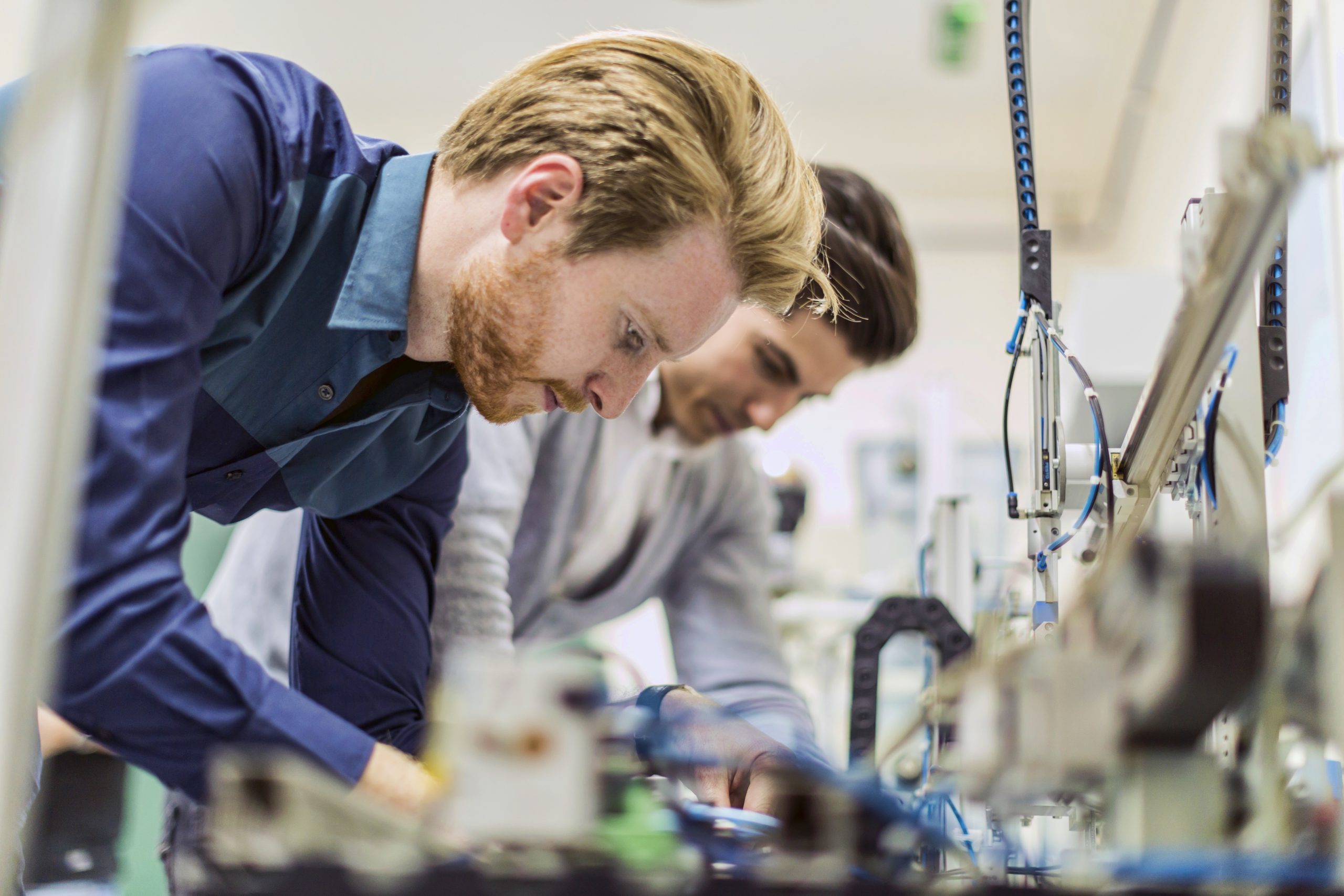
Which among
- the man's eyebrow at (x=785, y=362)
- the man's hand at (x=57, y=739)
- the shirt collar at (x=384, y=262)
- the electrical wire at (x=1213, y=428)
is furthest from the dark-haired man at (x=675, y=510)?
the electrical wire at (x=1213, y=428)

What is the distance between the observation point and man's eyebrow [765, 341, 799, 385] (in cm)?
Result: 178

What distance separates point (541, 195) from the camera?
1.00 meters

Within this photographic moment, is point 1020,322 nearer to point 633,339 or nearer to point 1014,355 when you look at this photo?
point 1014,355

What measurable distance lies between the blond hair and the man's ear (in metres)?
0.01

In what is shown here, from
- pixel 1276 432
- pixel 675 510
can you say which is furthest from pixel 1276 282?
pixel 675 510

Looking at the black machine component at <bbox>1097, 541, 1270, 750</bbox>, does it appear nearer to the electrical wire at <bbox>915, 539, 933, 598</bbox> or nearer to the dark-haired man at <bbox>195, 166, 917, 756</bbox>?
the dark-haired man at <bbox>195, 166, 917, 756</bbox>

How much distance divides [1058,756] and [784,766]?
0.11 meters

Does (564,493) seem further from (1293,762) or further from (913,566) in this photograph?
(913,566)

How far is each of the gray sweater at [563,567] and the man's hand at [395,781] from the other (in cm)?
69

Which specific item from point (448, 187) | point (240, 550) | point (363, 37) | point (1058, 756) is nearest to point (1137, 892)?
point (1058, 756)

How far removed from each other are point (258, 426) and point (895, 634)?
28.5 inches

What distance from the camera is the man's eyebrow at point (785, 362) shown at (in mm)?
1780

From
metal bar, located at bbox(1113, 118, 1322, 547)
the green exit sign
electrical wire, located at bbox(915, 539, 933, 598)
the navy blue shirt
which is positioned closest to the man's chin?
the navy blue shirt

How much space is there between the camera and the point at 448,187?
42.6 inches
